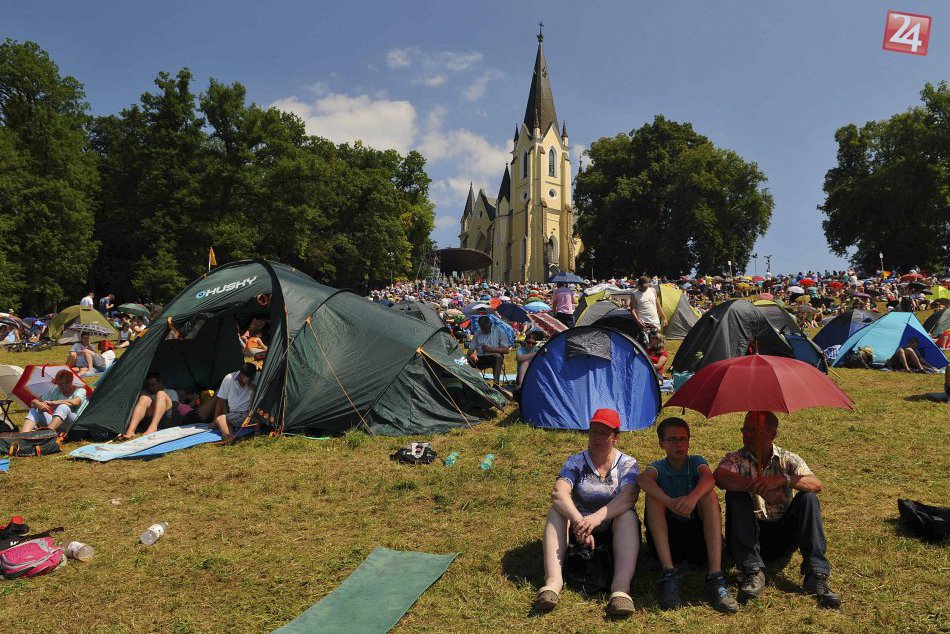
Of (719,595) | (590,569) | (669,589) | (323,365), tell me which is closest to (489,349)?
(323,365)

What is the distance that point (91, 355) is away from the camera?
481 inches

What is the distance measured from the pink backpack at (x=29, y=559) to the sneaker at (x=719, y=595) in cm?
458

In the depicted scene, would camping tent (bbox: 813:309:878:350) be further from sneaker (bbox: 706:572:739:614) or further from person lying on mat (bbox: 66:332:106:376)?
person lying on mat (bbox: 66:332:106:376)

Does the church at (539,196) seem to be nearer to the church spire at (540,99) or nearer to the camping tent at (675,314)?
the church spire at (540,99)

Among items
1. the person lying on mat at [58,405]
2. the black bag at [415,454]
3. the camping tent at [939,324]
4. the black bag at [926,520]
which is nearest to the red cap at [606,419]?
the black bag at [926,520]

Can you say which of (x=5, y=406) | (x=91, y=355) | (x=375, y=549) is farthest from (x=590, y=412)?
(x=91, y=355)

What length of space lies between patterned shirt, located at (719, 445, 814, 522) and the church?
5710 centimetres

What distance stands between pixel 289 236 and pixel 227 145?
5.58m

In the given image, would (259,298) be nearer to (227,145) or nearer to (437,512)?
(437,512)

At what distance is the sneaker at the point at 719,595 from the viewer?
137 inches

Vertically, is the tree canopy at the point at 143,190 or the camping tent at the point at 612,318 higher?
the tree canopy at the point at 143,190

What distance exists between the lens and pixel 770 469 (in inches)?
150

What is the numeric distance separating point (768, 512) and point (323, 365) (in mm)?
5689

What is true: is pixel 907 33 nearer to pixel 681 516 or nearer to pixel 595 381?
pixel 595 381
